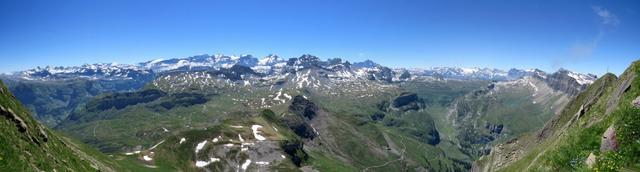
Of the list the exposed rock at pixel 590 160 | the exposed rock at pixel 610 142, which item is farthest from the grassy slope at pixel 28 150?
the exposed rock at pixel 610 142

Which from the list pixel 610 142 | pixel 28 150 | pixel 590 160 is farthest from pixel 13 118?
pixel 610 142

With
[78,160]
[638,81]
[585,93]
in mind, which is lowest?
[78,160]

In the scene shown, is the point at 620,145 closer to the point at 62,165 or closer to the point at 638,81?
the point at 638,81

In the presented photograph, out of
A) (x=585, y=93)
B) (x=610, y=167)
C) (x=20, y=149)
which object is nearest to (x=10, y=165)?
(x=20, y=149)

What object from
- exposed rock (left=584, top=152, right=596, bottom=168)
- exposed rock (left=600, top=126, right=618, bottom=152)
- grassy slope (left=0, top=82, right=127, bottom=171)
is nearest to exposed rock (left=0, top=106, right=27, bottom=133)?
grassy slope (left=0, top=82, right=127, bottom=171)

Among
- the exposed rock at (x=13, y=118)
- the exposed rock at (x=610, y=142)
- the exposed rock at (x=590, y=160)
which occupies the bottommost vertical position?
the exposed rock at (x=13, y=118)

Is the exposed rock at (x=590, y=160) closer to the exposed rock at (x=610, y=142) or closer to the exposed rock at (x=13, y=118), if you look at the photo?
the exposed rock at (x=610, y=142)

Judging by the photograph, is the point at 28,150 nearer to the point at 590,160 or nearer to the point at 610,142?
the point at 590,160

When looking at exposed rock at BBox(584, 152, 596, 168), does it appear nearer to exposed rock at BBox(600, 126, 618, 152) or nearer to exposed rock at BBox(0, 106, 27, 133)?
exposed rock at BBox(600, 126, 618, 152)
